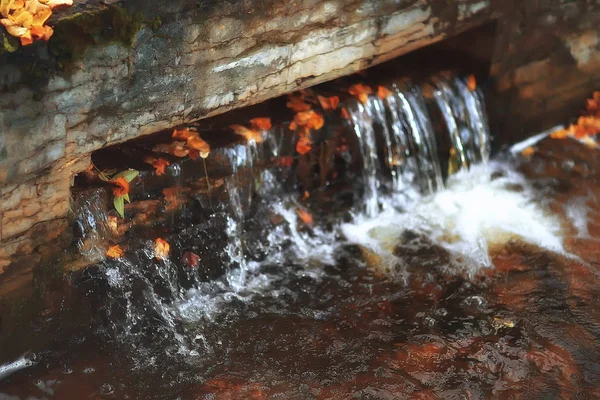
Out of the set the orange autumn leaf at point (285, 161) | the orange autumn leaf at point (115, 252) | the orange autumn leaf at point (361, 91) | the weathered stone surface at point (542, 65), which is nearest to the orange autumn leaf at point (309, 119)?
the orange autumn leaf at point (285, 161)

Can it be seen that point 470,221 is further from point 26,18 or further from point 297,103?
point 26,18

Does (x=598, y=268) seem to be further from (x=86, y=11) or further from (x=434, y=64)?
(x=86, y=11)

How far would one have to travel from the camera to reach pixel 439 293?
4680 mm

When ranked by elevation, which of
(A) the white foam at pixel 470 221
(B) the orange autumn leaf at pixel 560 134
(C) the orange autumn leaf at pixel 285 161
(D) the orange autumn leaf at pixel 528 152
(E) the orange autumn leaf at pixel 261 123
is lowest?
(A) the white foam at pixel 470 221

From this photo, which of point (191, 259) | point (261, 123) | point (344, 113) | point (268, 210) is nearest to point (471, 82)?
point (344, 113)

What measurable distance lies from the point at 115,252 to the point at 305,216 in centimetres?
157

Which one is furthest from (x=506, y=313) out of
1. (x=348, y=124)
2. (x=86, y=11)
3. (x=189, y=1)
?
Result: (x=86, y=11)

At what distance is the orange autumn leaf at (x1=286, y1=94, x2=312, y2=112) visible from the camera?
5074 mm

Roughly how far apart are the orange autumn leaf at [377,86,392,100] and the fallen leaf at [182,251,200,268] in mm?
1988

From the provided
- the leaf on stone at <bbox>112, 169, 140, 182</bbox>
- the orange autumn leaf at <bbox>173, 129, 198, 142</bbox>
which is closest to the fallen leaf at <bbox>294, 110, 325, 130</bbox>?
the orange autumn leaf at <bbox>173, 129, 198, 142</bbox>

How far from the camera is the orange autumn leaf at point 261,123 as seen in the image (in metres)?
4.84

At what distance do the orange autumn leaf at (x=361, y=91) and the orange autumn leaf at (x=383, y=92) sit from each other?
7 centimetres

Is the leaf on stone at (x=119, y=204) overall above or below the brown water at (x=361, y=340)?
above

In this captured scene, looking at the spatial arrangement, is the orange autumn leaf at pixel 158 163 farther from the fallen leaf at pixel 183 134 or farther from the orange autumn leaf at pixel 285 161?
the orange autumn leaf at pixel 285 161
